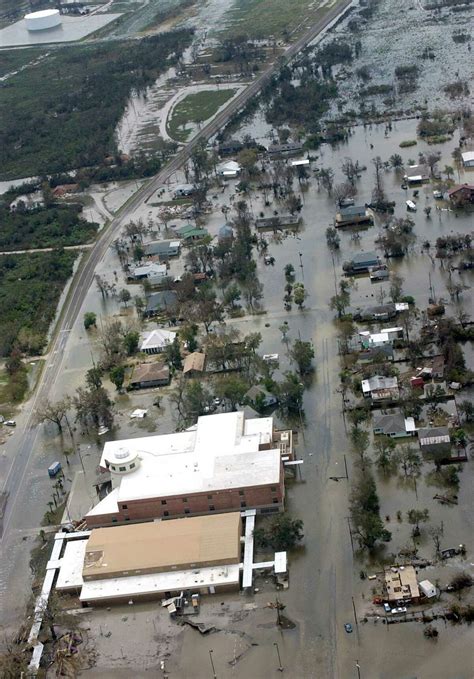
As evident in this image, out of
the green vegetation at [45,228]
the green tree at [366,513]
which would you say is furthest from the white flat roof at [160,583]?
the green vegetation at [45,228]

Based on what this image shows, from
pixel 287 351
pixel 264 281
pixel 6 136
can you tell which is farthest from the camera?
pixel 6 136

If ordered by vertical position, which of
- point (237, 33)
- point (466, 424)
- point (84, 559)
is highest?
point (237, 33)

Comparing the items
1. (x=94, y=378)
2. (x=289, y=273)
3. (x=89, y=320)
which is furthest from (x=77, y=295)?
(x=94, y=378)

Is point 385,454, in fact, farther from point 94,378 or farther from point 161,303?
point 161,303

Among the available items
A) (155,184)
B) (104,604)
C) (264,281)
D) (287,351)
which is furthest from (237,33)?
(104,604)

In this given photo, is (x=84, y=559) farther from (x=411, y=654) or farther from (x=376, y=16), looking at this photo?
(x=376, y=16)

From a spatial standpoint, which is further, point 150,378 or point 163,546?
point 150,378

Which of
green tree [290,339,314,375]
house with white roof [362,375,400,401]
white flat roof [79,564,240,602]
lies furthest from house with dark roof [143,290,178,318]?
white flat roof [79,564,240,602]
